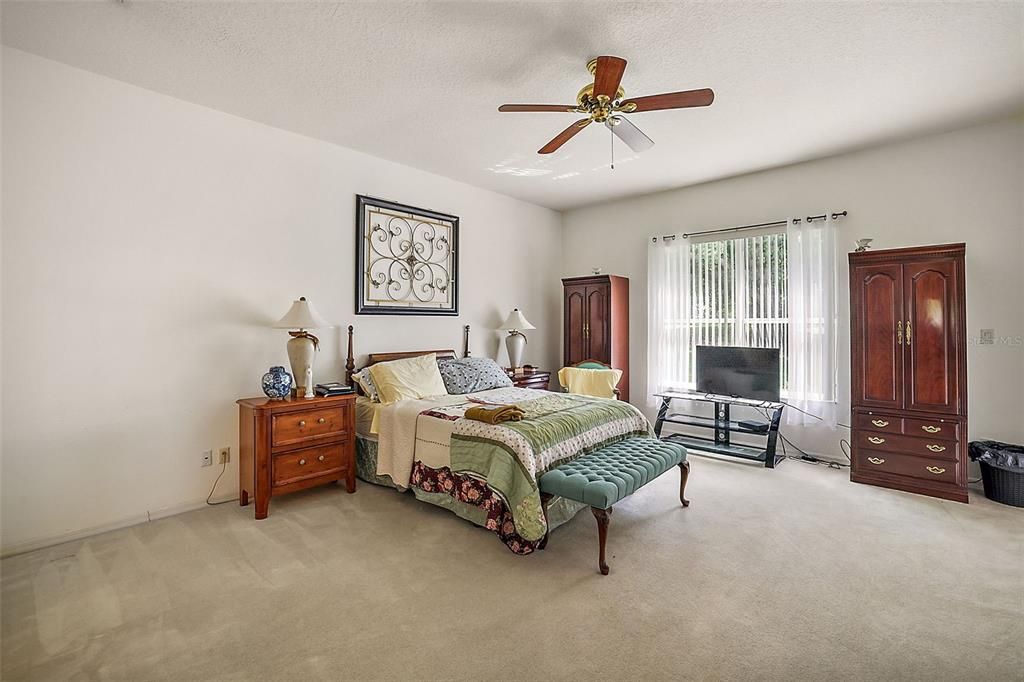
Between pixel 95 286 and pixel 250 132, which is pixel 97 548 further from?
pixel 250 132

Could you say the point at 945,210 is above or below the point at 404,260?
above

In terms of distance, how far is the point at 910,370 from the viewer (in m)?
3.74

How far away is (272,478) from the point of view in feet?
10.7

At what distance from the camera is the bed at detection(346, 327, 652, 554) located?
2.73m

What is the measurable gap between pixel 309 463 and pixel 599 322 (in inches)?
142

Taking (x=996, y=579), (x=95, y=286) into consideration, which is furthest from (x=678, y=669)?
(x=95, y=286)

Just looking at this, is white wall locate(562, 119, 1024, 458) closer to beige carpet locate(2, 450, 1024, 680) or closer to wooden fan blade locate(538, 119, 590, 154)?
beige carpet locate(2, 450, 1024, 680)

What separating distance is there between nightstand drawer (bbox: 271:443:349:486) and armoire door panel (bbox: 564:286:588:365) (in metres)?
3.14

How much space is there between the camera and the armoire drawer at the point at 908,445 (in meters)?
3.56

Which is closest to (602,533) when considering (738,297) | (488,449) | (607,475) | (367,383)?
(607,475)

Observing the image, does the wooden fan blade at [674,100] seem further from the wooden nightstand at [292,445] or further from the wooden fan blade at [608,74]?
the wooden nightstand at [292,445]

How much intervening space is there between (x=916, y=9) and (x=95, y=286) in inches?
196

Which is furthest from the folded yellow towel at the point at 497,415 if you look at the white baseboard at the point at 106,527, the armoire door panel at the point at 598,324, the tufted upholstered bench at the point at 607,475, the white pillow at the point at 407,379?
the armoire door panel at the point at 598,324

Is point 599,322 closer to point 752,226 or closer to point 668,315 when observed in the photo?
point 668,315
